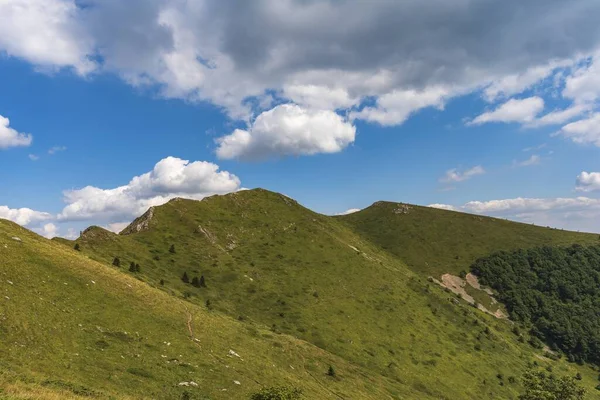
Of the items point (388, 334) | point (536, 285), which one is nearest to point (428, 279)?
point (536, 285)

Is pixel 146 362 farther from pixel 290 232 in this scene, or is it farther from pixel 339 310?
pixel 290 232

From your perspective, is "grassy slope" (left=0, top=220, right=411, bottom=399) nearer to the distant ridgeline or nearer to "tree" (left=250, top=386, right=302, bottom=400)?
"tree" (left=250, top=386, right=302, bottom=400)

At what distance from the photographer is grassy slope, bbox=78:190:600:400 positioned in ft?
293

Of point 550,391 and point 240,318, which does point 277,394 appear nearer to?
point 240,318

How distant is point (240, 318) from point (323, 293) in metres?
36.2

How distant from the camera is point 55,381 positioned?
28156 millimetres

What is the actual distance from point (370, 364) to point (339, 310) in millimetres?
21921

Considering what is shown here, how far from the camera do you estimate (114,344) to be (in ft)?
141

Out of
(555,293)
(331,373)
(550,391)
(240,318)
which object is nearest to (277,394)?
(331,373)

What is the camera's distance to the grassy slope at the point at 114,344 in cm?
3384

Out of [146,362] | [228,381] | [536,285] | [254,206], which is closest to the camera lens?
[146,362]

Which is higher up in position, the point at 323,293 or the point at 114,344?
the point at 114,344

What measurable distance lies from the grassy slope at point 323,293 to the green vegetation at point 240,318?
0.56 metres

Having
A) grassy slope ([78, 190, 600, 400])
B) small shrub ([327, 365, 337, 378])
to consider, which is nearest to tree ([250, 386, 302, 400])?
small shrub ([327, 365, 337, 378])
